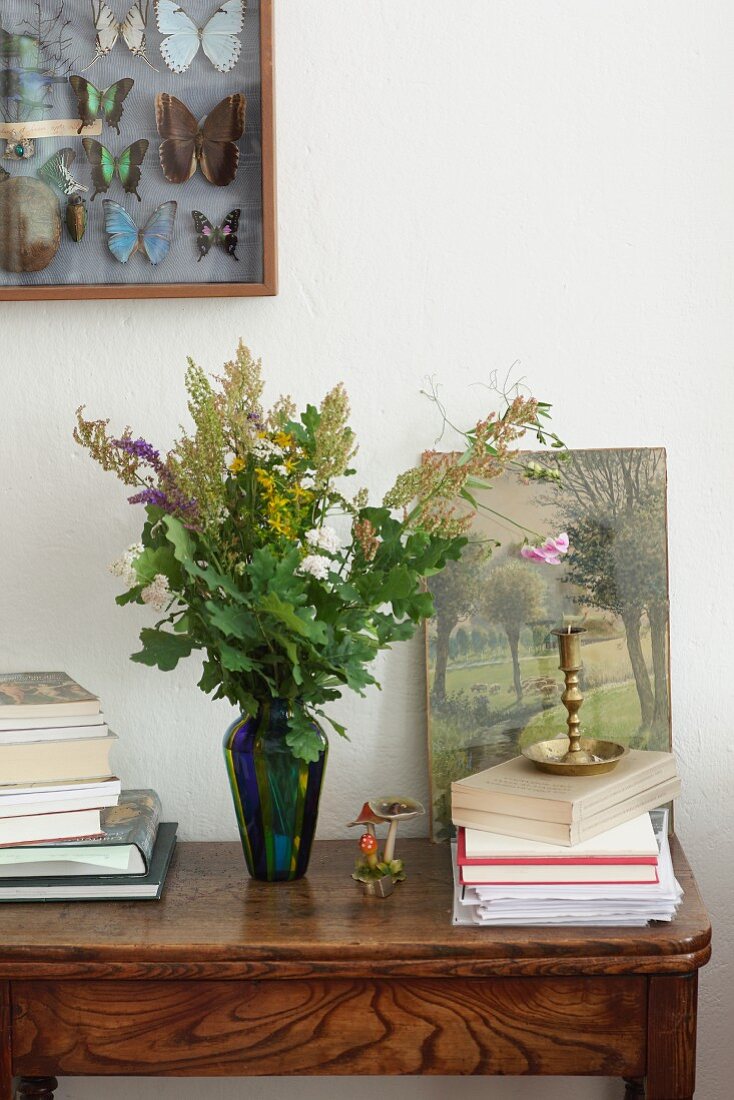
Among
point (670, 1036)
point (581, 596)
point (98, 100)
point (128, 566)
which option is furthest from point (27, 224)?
point (670, 1036)

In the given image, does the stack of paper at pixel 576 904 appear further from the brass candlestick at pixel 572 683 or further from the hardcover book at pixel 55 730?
the hardcover book at pixel 55 730

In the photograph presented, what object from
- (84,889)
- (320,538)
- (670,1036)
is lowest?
(670,1036)

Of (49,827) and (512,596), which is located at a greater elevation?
(512,596)

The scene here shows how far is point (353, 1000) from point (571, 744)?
41 cm

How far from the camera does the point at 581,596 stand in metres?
1.51

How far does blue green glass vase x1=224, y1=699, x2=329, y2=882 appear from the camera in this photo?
4.28 feet

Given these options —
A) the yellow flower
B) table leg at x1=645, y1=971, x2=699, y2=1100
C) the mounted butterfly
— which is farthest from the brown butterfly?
table leg at x1=645, y1=971, x2=699, y2=1100

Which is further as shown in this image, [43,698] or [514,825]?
[43,698]

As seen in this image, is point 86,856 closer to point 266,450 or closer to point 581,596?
point 266,450

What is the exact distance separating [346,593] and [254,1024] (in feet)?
1.57

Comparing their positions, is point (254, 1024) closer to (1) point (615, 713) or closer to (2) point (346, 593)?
(2) point (346, 593)

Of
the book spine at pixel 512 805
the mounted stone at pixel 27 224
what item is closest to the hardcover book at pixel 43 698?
the book spine at pixel 512 805

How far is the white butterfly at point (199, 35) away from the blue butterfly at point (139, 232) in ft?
0.64

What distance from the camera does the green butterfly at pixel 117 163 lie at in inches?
58.8
